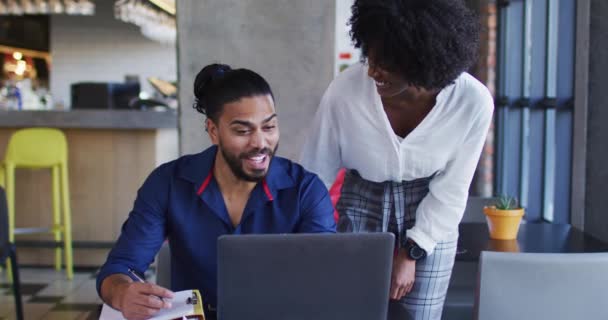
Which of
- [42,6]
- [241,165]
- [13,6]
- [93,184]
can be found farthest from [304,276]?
[13,6]

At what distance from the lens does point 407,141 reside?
5.75 feet

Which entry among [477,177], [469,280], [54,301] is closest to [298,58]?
[469,280]

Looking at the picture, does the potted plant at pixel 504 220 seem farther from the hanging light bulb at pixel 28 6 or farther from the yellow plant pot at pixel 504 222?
the hanging light bulb at pixel 28 6

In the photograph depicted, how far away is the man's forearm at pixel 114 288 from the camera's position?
139 cm

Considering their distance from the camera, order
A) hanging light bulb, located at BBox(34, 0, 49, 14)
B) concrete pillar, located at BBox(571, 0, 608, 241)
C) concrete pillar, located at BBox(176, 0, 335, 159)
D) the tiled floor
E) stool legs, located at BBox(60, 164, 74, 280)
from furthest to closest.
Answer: hanging light bulb, located at BBox(34, 0, 49, 14) → stool legs, located at BBox(60, 164, 74, 280) → the tiled floor → concrete pillar, located at BBox(176, 0, 335, 159) → concrete pillar, located at BBox(571, 0, 608, 241)

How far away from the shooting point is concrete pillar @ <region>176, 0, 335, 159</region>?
8.95ft

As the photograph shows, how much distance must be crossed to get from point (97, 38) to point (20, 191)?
482cm

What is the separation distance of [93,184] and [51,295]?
965 millimetres

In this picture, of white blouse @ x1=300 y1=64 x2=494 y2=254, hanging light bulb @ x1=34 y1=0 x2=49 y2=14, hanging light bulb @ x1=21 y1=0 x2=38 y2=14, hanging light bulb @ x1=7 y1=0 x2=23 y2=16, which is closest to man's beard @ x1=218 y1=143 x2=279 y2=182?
white blouse @ x1=300 y1=64 x2=494 y2=254

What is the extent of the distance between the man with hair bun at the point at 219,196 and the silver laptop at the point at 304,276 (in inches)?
12.4

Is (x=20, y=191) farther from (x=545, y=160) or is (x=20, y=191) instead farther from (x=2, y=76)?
(x=2, y=76)

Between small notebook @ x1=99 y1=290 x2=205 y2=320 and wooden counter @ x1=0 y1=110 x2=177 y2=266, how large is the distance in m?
3.83

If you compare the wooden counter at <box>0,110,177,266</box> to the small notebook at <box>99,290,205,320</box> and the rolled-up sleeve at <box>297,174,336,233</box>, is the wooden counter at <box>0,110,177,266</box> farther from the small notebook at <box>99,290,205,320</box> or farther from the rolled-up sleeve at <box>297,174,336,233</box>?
the small notebook at <box>99,290,205,320</box>

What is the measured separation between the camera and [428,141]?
5.71ft
